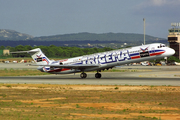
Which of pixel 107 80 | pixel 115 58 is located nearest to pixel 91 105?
pixel 107 80

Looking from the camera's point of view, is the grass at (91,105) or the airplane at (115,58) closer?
the grass at (91,105)

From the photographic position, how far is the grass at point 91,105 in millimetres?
21594

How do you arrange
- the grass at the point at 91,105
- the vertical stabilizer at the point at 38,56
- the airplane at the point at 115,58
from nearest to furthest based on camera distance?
the grass at the point at 91,105
the airplane at the point at 115,58
the vertical stabilizer at the point at 38,56

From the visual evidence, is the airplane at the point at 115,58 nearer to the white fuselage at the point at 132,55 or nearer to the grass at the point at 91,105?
the white fuselage at the point at 132,55

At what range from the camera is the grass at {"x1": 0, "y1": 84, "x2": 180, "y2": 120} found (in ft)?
70.8

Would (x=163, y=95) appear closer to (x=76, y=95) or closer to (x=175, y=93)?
(x=175, y=93)

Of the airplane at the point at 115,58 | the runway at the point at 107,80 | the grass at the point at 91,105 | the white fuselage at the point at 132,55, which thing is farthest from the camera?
the airplane at the point at 115,58

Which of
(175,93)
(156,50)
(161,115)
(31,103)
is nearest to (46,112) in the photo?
(31,103)

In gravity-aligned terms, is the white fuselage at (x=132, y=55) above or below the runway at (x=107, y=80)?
above

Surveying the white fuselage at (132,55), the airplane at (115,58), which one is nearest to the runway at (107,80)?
the airplane at (115,58)

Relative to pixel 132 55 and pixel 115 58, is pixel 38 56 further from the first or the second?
pixel 132 55

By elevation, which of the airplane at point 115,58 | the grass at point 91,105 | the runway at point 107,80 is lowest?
the grass at point 91,105

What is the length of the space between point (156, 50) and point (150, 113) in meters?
29.8

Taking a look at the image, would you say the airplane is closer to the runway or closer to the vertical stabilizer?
the runway
